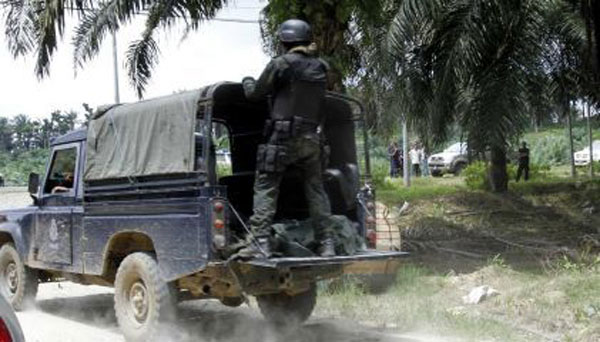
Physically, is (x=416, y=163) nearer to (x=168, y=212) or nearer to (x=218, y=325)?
(x=218, y=325)

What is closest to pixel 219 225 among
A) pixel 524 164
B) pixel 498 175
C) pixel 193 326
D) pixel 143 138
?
pixel 143 138

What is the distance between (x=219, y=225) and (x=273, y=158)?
75 cm

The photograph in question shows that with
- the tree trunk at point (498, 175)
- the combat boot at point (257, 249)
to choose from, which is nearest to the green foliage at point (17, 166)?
the tree trunk at point (498, 175)

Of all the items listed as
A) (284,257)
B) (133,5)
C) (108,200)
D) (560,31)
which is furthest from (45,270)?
(560,31)

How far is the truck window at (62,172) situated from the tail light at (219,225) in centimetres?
262

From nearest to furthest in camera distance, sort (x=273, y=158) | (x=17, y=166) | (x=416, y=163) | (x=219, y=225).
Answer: (x=219, y=225)
(x=273, y=158)
(x=416, y=163)
(x=17, y=166)

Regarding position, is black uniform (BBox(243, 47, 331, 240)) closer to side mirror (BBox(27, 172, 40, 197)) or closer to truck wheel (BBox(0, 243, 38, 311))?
side mirror (BBox(27, 172, 40, 197))

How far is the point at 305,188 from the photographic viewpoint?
699cm

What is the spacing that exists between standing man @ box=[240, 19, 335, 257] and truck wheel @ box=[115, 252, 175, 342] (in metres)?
0.95

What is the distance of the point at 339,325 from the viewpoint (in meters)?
8.12

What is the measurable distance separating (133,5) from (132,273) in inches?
209

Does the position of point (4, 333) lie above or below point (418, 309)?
above

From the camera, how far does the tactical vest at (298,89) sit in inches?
263

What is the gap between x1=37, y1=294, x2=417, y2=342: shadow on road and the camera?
24.5 ft
